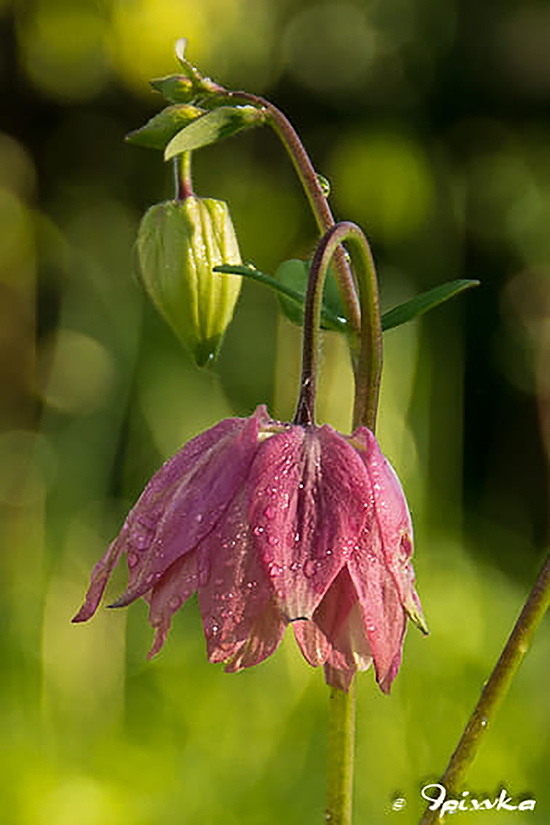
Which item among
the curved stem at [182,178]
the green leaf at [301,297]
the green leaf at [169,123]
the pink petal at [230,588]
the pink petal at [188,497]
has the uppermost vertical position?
the green leaf at [169,123]

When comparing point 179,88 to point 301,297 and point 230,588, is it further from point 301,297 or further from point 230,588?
point 230,588

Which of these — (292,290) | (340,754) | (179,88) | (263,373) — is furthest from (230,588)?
(263,373)

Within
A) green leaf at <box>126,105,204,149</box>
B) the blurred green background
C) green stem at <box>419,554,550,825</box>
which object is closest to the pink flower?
green stem at <box>419,554,550,825</box>

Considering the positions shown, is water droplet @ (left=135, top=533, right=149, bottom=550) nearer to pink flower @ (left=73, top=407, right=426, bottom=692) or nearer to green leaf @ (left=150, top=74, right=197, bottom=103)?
pink flower @ (left=73, top=407, right=426, bottom=692)

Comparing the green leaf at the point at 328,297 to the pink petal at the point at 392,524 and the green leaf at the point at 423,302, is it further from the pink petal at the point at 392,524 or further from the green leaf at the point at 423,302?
the pink petal at the point at 392,524

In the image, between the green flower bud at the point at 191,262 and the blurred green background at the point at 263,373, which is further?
the blurred green background at the point at 263,373

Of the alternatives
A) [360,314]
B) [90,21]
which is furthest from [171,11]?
[360,314]

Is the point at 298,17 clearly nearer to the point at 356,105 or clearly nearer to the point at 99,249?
the point at 356,105

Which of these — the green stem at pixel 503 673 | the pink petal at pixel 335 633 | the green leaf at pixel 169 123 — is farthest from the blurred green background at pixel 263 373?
the green leaf at pixel 169 123
